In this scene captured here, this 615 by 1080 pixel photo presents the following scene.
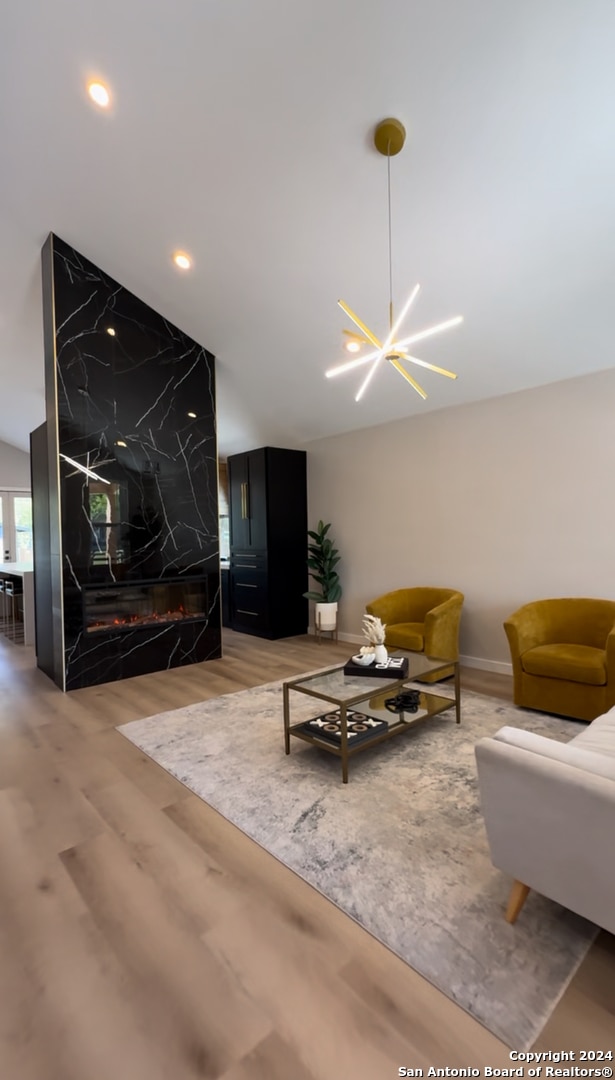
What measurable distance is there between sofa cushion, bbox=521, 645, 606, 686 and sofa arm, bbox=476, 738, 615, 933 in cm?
201

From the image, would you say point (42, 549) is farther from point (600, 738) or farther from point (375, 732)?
point (600, 738)

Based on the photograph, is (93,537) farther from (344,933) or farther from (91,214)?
(344,933)

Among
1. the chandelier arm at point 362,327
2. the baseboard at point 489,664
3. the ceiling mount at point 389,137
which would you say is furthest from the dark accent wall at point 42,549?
the baseboard at point 489,664

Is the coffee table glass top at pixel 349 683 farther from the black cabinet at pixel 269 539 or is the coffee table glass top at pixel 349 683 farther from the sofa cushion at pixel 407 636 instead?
the black cabinet at pixel 269 539

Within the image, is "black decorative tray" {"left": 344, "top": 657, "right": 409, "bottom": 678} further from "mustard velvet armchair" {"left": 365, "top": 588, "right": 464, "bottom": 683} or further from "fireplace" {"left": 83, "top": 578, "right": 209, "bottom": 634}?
"fireplace" {"left": 83, "top": 578, "right": 209, "bottom": 634}

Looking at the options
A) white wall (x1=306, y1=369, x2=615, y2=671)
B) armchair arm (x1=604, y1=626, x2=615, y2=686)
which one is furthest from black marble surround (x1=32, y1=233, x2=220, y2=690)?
armchair arm (x1=604, y1=626, x2=615, y2=686)

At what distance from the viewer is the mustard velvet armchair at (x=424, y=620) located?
4273mm

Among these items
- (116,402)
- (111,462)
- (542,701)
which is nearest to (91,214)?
(116,402)

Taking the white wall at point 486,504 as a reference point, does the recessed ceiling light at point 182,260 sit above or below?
above

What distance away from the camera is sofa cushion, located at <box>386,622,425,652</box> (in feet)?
14.2

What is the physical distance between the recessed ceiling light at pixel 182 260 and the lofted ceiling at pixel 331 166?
77 millimetres

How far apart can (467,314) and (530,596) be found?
8.24ft

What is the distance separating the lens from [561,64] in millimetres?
2301

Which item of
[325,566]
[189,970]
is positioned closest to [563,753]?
[189,970]
